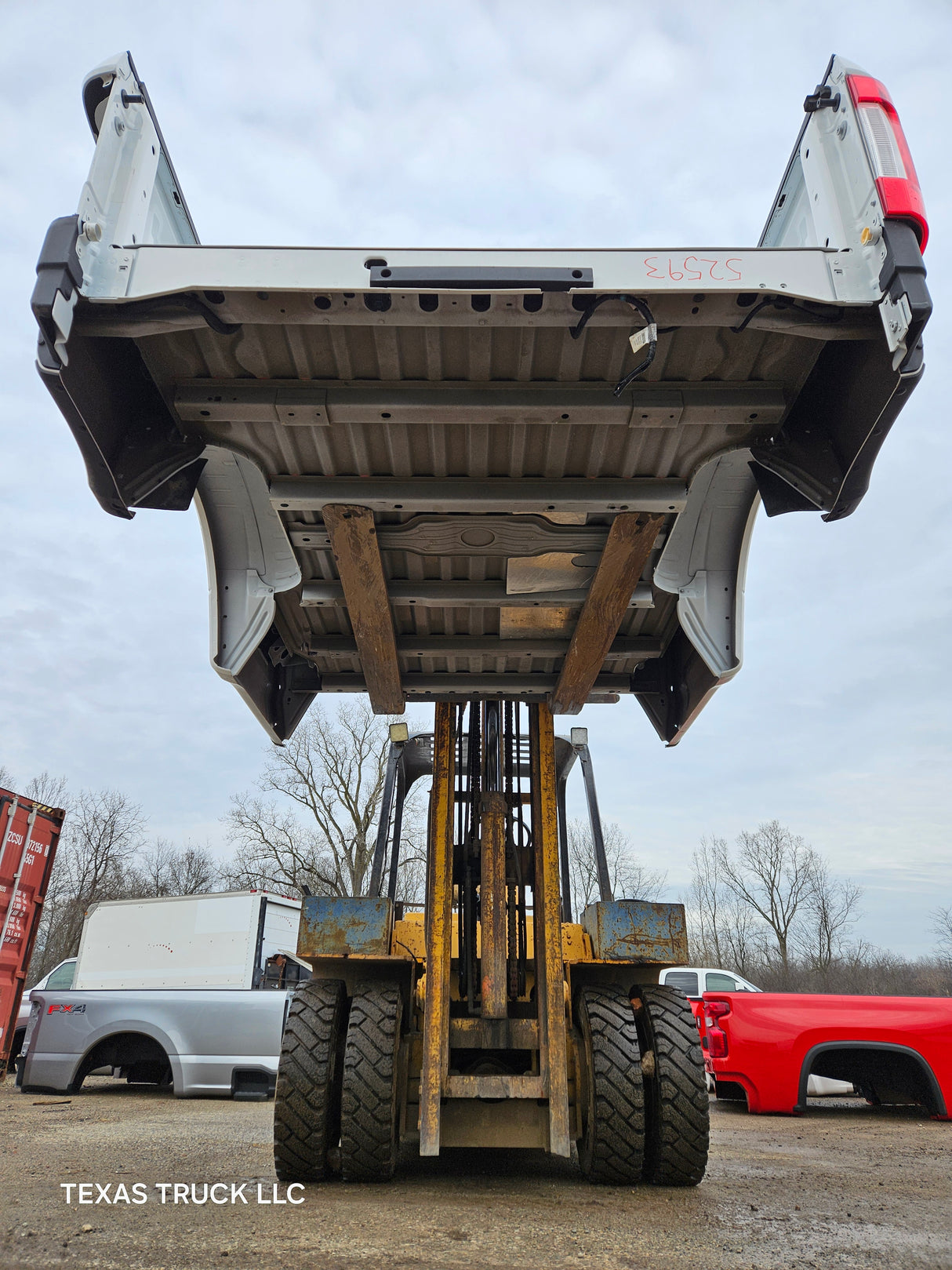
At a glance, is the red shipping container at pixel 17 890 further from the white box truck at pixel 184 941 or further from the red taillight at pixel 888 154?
the red taillight at pixel 888 154

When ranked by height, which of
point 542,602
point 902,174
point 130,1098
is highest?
point 902,174

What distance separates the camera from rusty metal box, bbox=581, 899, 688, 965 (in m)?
4.55

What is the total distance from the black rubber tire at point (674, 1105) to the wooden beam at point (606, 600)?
1.87m

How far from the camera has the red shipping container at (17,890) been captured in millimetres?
9672

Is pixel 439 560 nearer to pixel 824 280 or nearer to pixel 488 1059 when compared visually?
pixel 824 280

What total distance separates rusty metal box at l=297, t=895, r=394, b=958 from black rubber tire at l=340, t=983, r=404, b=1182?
1.12 ft

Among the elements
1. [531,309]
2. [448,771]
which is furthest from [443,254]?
[448,771]

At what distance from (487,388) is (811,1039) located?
24.9 ft

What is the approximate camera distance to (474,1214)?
12.2 ft

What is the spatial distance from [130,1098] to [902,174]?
10816 millimetres

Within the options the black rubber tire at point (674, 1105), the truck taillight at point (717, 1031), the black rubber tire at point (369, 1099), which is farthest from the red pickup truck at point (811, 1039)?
the black rubber tire at point (369, 1099)

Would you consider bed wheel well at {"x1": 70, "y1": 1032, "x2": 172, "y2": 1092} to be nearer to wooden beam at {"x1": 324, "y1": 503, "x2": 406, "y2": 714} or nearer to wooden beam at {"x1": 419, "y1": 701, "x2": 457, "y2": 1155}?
wooden beam at {"x1": 419, "y1": 701, "x2": 457, "y2": 1155}

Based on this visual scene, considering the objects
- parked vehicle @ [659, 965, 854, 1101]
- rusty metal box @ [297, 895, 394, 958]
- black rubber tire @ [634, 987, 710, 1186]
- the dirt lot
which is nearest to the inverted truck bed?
rusty metal box @ [297, 895, 394, 958]

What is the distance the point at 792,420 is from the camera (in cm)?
316
